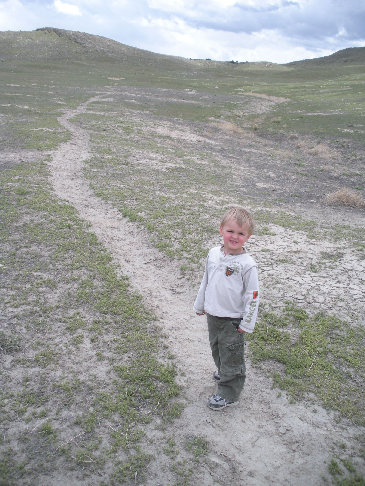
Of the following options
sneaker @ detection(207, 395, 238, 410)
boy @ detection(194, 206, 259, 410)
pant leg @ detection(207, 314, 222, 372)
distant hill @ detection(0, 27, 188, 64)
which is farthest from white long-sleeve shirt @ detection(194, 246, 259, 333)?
distant hill @ detection(0, 27, 188, 64)

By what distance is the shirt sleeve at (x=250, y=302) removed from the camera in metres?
4.75

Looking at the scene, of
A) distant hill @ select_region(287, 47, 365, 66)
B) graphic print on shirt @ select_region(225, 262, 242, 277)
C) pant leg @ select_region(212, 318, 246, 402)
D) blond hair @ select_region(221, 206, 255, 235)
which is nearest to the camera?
blond hair @ select_region(221, 206, 255, 235)

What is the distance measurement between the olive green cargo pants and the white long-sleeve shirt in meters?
0.18

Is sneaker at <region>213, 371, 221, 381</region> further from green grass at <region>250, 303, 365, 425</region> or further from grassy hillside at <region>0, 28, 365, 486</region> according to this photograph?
green grass at <region>250, 303, 365, 425</region>

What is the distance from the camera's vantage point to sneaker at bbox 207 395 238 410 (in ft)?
17.2

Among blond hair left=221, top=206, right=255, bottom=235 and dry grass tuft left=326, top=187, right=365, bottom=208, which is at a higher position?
blond hair left=221, top=206, right=255, bottom=235

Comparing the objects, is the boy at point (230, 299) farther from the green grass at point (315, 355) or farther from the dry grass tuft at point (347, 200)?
the dry grass tuft at point (347, 200)

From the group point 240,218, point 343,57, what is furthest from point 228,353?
point 343,57

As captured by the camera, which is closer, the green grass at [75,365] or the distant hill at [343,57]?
the green grass at [75,365]

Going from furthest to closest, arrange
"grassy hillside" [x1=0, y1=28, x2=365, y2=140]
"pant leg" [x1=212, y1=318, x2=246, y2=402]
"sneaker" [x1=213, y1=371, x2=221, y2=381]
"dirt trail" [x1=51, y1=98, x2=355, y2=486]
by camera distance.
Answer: "grassy hillside" [x1=0, y1=28, x2=365, y2=140], "sneaker" [x1=213, y1=371, x2=221, y2=381], "pant leg" [x1=212, y1=318, x2=246, y2=402], "dirt trail" [x1=51, y1=98, x2=355, y2=486]

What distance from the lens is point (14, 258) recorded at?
888cm

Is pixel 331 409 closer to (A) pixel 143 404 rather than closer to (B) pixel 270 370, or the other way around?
(B) pixel 270 370

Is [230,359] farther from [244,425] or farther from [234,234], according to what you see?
[234,234]

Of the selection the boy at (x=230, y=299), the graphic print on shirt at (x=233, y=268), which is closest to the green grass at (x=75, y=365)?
the boy at (x=230, y=299)
